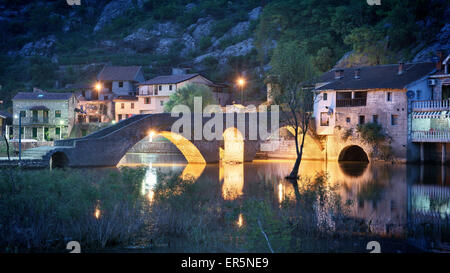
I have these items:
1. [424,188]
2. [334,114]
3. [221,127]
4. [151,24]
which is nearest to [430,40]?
[334,114]

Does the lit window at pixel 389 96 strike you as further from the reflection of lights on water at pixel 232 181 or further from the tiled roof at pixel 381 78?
the reflection of lights on water at pixel 232 181

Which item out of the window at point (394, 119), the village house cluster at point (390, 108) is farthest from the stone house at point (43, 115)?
the window at point (394, 119)

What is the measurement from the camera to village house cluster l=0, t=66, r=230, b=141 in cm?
6147

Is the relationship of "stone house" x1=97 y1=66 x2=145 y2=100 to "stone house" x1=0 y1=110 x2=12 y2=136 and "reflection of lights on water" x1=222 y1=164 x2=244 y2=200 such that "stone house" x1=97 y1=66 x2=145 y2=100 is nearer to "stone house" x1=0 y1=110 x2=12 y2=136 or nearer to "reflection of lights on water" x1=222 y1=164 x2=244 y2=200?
"stone house" x1=0 y1=110 x2=12 y2=136

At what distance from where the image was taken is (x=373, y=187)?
28.1 metres

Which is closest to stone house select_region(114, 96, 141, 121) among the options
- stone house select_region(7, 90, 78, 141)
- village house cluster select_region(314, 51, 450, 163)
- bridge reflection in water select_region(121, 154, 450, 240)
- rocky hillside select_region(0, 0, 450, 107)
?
stone house select_region(7, 90, 78, 141)

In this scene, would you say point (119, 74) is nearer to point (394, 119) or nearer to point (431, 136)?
point (394, 119)

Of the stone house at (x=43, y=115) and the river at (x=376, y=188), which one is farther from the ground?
the stone house at (x=43, y=115)

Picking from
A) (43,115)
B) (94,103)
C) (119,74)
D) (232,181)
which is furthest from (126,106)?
(232,181)

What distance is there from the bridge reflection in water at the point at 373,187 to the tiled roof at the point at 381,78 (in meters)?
6.44

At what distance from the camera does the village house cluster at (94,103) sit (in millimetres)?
61469

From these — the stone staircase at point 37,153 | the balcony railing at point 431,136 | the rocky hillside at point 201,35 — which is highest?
the rocky hillside at point 201,35

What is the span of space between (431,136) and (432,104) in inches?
100

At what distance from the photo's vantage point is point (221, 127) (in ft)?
141
